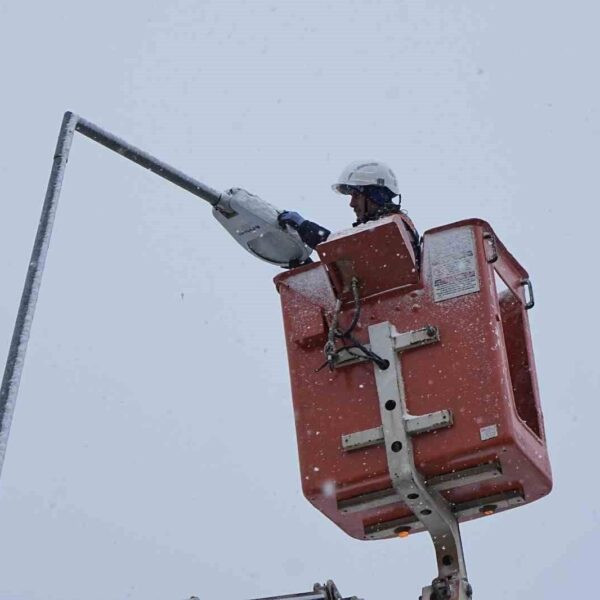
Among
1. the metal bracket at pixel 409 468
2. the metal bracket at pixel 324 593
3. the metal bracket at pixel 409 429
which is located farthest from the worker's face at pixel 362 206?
the metal bracket at pixel 324 593

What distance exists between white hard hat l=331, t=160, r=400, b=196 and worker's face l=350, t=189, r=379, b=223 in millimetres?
44

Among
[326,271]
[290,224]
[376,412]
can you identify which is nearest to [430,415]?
[376,412]

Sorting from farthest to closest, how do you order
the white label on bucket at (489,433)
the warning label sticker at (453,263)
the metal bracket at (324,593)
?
the warning label sticker at (453,263) → the white label on bucket at (489,433) → the metal bracket at (324,593)

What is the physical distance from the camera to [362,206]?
24.9 ft

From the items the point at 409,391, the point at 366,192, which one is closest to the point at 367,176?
the point at 366,192

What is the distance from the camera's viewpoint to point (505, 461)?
21.4 ft

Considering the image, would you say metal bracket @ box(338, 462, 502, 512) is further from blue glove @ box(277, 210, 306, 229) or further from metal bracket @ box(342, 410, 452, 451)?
blue glove @ box(277, 210, 306, 229)

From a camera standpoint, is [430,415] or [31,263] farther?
[430,415]

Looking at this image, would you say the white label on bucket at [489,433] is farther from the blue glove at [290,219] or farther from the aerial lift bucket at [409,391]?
the blue glove at [290,219]

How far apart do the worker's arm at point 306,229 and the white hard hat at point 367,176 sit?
29 cm

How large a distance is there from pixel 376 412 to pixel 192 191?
3.81 ft

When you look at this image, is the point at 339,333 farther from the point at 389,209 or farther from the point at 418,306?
the point at 389,209

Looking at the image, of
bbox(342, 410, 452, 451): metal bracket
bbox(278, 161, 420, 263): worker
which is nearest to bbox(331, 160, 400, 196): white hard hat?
bbox(278, 161, 420, 263): worker

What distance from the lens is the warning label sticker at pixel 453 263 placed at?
267 inches
